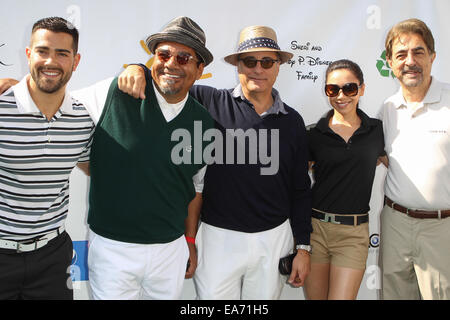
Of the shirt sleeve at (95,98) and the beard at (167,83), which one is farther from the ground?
the beard at (167,83)

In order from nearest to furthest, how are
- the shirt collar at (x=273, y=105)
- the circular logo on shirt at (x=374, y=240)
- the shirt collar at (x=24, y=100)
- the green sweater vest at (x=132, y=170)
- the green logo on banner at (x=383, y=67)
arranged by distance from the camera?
the shirt collar at (x=24, y=100) < the green sweater vest at (x=132, y=170) < the shirt collar at (x=273, y=105) < the green logo on banner at (x=383, y=67) < the circular logo on shirt at (x=374, y=240)

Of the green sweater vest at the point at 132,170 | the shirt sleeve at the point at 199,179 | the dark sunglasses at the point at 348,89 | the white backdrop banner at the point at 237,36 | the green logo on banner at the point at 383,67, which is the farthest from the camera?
the green logo on banner at the point at 383,67

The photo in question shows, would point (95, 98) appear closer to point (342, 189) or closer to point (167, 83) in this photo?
point (167, 83)

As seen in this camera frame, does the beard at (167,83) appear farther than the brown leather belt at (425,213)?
No

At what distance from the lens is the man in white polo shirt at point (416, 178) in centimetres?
229

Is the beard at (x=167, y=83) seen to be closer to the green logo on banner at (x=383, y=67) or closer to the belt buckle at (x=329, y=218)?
the belt buckle at (x=329, y=218)

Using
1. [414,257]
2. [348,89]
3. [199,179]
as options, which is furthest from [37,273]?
[414,257]

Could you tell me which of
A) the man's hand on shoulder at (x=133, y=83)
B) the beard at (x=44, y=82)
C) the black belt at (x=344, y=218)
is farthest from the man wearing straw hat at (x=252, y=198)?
the beard at (x=44, y=82)

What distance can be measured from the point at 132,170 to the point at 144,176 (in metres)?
0.06

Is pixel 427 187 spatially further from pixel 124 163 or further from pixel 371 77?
pixel 124 163

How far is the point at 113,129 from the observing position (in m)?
1.77

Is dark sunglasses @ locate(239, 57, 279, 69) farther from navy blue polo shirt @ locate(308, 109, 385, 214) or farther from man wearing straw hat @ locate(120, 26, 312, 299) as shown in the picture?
navy blue polo shirt @ locate(308, 109, 385, 214)

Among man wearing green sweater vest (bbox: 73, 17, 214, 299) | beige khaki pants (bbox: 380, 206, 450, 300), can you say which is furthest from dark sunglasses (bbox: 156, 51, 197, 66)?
beige khaki pants (bbox: 380, 206, 450, 300)

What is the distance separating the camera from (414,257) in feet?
7.77
